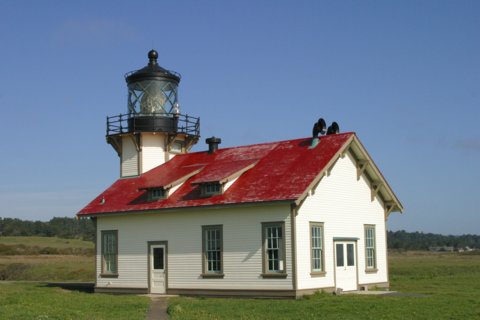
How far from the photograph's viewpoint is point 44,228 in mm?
148250

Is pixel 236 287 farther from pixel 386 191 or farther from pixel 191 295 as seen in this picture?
pixel 386 191

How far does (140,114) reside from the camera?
1359 inches

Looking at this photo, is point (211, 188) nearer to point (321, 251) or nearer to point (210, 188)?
point (210, 188)

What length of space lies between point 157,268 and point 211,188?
4268mm

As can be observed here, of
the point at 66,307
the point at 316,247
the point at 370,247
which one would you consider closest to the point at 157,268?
the point at 66,307

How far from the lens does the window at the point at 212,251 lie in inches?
1061

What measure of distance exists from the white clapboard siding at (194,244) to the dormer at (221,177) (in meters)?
0.85

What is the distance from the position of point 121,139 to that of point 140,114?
1542 mm

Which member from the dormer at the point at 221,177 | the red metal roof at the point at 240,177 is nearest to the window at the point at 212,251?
the red metal roof at the point at 240,177

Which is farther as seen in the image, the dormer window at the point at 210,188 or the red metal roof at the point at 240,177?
the dormer window at the point at 210,188

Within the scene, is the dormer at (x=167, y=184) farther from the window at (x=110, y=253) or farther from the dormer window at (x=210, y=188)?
the window at (x=110, y=253)

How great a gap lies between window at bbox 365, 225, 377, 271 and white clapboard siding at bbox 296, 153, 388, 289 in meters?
0.26

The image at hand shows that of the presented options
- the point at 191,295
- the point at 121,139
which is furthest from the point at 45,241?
the point at 191,295

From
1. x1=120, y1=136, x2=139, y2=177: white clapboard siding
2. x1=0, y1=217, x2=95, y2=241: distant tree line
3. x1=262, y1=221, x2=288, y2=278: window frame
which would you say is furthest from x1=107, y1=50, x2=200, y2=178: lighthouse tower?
x1=0, y1=217, x2=95, y2=241: distant tree line
